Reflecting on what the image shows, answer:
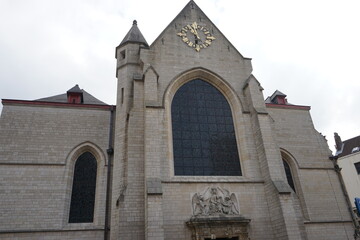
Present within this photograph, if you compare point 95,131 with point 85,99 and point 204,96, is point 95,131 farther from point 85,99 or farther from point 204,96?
point 204,96

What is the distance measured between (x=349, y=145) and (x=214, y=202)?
21539mm

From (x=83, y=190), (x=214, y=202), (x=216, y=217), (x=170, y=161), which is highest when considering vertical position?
(x=170, y=161)

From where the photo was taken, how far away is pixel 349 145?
2519 cm

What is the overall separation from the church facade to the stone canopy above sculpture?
0.03 m

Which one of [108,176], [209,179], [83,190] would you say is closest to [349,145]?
[209,179]

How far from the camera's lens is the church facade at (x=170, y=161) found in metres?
8.95

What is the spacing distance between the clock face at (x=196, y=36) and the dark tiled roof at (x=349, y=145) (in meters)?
19.1

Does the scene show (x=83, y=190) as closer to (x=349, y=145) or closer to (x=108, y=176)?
(x=108, y=176)

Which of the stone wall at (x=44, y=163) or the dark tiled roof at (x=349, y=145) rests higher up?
the dark tiled roof at (x=349, y=145)

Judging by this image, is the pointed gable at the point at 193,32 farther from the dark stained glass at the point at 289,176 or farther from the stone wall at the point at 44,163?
the dark stained glass at the point at 289,176

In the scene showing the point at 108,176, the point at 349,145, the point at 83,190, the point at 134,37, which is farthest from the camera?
the point at 349,145

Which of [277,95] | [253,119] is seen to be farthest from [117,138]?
[277,95]

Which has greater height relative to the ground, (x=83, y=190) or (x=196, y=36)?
(x=196, y=36)

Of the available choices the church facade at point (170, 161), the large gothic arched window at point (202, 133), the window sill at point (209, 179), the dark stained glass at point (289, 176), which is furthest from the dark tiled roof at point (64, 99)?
the dark stained glass at point (289, 176)
